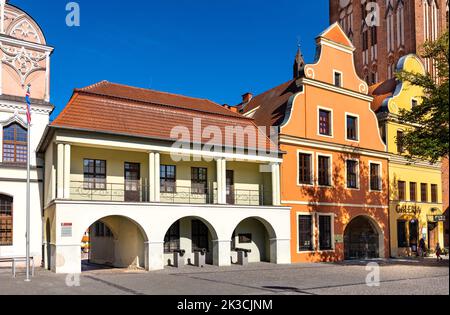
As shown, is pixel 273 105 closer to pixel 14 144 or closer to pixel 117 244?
pixel 117 244

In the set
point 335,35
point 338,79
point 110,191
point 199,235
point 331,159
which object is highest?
point 335,35

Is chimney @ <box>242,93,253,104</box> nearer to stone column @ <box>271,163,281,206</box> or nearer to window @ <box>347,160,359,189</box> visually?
window @ <box>347,160,359,189</box>

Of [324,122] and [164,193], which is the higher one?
[324,122]

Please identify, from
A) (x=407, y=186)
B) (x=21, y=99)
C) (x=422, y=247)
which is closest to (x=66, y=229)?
(x=21, y=99)

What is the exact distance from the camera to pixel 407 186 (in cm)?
3606

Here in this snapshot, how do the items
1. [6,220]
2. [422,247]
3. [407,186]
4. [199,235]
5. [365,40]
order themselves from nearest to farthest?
[6,220] < [199,235] < [422,247] < [407,186] < [365,40]

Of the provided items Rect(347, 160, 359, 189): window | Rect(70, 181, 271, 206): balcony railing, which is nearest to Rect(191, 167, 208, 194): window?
Rect(70, 181, 271, 206): balcony railing

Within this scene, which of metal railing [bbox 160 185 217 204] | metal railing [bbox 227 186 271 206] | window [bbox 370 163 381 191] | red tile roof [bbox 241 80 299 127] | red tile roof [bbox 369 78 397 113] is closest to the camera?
metal railing [bbox 160 185 217 204]

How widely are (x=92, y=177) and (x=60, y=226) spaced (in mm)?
4018

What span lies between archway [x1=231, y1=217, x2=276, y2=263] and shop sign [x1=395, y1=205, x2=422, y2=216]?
417 inches

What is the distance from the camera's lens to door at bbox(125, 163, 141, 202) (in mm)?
25984

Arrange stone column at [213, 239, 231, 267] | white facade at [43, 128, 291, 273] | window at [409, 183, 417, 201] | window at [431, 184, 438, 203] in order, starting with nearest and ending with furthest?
white facade at [43, 128, 291, 273] < stone column at [213, 239, 231, 267] < window at [409, 183, 417, 201] < window at [431, 184, 438, 203]

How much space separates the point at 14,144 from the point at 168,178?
7.98 m

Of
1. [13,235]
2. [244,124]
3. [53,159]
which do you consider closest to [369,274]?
[244,124]
